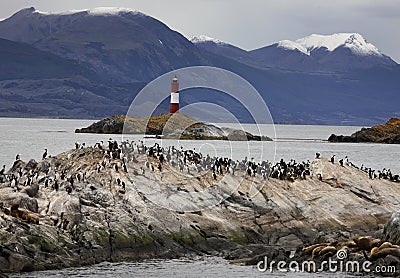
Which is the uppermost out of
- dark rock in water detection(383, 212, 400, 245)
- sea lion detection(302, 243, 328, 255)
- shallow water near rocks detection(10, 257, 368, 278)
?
dark rock in water detection(383, 212, 400, 245)

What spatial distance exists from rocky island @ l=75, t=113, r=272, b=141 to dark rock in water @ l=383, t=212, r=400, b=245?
68.7m

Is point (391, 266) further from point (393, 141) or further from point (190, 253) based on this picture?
point (393, 141)

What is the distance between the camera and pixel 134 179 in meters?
31.4

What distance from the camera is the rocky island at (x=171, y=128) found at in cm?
10468

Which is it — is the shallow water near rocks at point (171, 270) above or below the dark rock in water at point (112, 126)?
below

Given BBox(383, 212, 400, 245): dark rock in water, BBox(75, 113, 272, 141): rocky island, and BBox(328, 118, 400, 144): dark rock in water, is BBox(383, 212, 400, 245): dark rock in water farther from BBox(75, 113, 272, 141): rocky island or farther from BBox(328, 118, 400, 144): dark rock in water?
BBox(328, 118, 400, 144): dark rock in water

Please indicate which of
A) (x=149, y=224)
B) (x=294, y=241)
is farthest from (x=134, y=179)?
(x=294, y=241)

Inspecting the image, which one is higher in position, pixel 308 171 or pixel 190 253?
pixel 308 171

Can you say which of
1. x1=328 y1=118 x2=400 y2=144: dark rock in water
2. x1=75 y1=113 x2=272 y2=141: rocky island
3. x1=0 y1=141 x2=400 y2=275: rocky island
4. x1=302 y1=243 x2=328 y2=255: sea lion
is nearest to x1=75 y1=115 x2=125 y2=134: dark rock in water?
x1=75 y1=113 x2=272 y2=141: rocky island

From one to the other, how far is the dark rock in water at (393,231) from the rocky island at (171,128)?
225ft

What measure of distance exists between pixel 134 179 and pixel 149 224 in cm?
338

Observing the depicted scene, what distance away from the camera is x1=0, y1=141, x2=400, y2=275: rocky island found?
25812 mm

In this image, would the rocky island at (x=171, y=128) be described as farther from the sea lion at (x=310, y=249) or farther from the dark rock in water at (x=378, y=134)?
the sea lion at (x=310, y=249)

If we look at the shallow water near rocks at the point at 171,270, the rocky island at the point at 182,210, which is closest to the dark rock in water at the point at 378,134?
the rocky island at the point at 182,210
